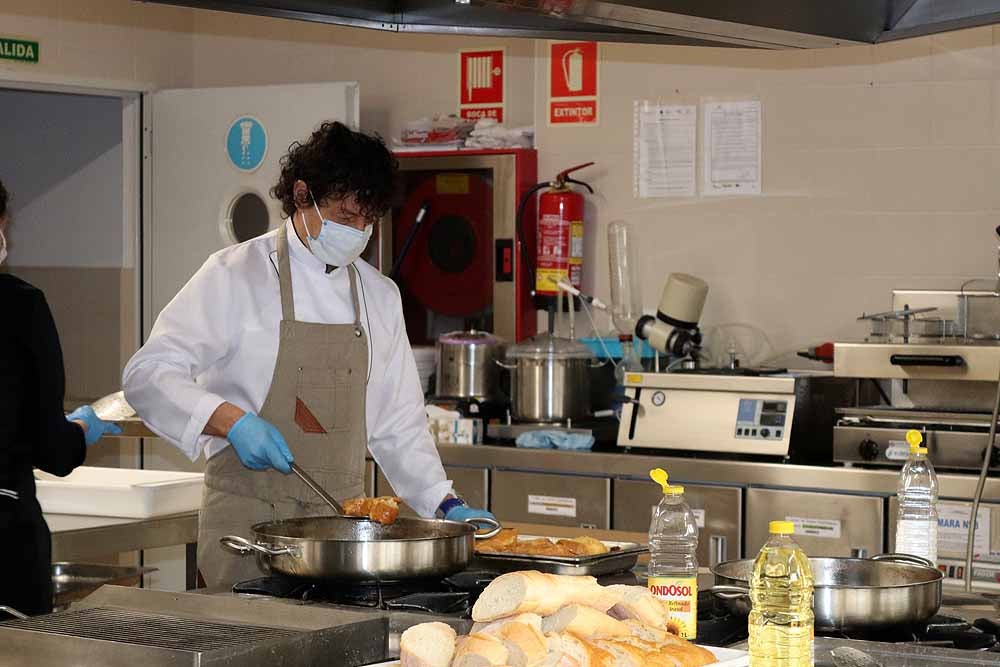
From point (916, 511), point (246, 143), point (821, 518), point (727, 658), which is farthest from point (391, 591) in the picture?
point (246, 143)

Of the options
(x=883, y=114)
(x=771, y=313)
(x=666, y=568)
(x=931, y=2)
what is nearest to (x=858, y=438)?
(x=771, y=313)

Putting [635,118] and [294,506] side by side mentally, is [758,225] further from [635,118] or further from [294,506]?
[294,506]

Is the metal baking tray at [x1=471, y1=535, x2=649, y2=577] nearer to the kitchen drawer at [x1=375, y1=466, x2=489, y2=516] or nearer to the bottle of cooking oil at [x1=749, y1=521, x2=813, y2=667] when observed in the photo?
the bottle of cooking oil at [x1=749, y1=521, x2=813, y2=667]

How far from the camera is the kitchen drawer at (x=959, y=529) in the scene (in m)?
4.12

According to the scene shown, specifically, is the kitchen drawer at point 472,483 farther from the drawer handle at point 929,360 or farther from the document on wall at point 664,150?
Answer: the drawer handle at point 929,360

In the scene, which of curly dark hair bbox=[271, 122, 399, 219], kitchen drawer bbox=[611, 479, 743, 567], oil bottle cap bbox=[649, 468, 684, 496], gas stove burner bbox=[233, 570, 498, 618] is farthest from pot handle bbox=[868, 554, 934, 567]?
kitchen drawer bbox=[611, 479, 743, 567]

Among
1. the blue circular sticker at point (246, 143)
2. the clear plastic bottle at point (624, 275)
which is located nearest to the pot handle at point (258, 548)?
the clear plastic bottle at point (624, 275)

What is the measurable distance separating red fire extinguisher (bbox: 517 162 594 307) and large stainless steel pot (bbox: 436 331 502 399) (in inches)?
16.0

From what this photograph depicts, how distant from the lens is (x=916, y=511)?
274cm

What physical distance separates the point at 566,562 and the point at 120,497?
169 centimetres

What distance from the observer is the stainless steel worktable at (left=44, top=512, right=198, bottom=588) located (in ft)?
11.8

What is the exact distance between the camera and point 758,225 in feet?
17.3

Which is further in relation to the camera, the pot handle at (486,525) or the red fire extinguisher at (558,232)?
the red fire extinguisher at (558,232)

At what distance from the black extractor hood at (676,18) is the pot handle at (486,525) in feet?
3.05
